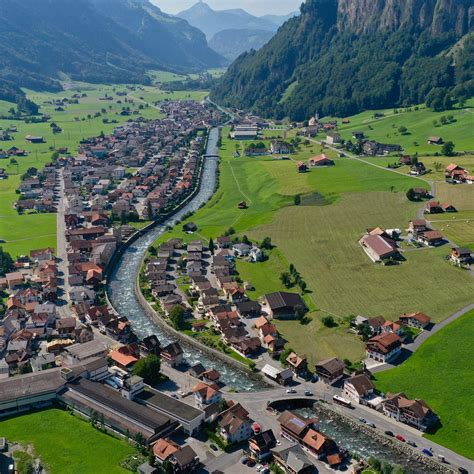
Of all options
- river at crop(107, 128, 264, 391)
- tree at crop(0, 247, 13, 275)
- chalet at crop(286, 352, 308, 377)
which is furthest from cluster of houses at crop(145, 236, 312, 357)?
tree at crop(0, 247, 13, 275)

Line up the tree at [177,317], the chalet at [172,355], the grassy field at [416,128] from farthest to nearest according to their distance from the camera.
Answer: the grassy field at [416,128] → the tree at [177,317] → the chalet at [172,355]

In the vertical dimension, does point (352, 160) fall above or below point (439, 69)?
below

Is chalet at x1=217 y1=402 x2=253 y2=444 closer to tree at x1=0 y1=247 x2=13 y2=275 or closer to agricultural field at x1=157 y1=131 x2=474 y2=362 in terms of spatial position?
agricultural field at x1=157 y1=131 x2=474 y2=362

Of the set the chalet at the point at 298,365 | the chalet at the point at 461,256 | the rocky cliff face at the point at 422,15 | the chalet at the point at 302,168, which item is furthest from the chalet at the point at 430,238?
the rocky cliff face at the point at 422,15

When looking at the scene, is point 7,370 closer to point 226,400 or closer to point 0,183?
point 226,400

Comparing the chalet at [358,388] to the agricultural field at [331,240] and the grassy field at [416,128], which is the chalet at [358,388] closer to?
the agricultural field at [331,240]

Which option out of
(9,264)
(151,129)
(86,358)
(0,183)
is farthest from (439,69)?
(86,358)
